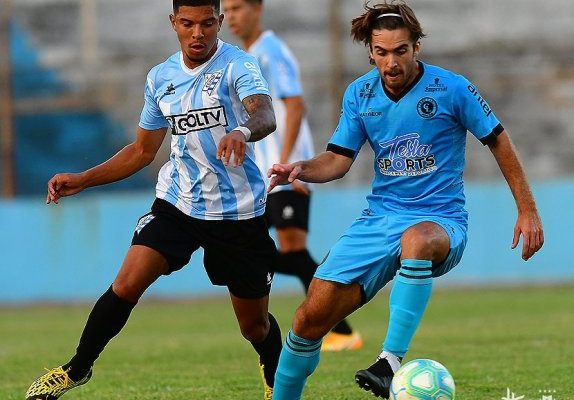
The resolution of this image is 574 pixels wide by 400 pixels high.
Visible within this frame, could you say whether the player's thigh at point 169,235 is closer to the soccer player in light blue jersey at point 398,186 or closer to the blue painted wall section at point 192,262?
the soccer player in light blue jersey at point 398,186

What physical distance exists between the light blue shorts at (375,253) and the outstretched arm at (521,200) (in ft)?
1.00

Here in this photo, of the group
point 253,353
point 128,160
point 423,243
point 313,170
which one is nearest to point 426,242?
point 423,243

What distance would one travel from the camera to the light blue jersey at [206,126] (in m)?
6.20

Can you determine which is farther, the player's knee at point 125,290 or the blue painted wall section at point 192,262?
the blue painted wall section at point 192,262

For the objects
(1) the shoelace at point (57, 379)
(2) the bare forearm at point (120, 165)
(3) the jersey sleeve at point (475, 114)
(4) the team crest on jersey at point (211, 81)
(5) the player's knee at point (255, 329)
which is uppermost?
(4) the team crest on jersey at point (211, 81)

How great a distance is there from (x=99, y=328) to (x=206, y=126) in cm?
118

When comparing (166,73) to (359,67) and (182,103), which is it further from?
(359,67)

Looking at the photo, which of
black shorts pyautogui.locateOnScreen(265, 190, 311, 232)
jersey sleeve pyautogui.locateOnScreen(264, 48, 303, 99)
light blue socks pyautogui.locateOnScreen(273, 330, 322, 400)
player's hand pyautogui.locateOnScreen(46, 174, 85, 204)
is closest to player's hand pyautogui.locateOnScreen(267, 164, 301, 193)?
light blue socks pyautogui.locateOnScreen(273, 330, 322, 400)

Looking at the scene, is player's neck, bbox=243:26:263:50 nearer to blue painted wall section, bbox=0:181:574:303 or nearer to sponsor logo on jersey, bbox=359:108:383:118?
sponsor logo on jersey, bbox=359:108:383:118

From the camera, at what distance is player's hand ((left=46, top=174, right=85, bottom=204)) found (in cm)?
626

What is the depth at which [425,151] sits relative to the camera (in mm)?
5883

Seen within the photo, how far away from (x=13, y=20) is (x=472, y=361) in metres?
14.8

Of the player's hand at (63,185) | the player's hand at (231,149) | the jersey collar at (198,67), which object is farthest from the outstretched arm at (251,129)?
the player's hand at (63,185)

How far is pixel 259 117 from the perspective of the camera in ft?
19.0
